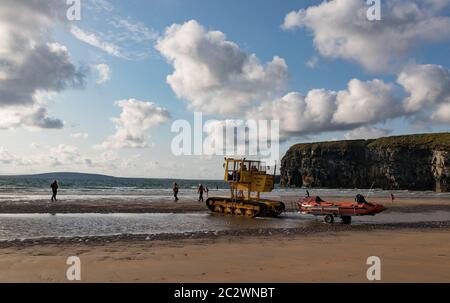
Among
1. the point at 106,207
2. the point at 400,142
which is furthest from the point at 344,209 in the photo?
the point at 400,142

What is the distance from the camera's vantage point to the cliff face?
98438mm

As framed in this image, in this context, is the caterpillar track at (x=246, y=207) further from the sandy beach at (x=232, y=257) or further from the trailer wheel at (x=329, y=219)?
the sandy beach at (x=232, y=257)

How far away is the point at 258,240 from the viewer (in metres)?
15.5

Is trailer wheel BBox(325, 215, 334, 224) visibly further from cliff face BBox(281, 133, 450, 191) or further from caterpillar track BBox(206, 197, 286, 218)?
cliff face BBox(281, 133, 450, 191)

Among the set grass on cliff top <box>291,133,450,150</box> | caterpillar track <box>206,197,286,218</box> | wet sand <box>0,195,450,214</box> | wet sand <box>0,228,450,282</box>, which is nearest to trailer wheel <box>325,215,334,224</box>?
caterpillar track <box>206,197,286,218</box>

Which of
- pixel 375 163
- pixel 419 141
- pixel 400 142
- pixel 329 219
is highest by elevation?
pixel 419 141

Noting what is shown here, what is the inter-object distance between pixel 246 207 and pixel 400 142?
9386 centimetres

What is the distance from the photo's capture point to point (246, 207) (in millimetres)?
26688

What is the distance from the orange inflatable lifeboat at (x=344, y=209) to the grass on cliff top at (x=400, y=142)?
279ft

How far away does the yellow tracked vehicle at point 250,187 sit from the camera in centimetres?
2594

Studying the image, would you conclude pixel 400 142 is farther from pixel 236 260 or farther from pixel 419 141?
pixel 236 260

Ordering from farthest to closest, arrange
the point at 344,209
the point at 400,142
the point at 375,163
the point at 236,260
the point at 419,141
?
1. the point at 375,163
2. the point at 400,142
3. the point at 419,141
4. the point at 344,209
5. the point at 236,260
